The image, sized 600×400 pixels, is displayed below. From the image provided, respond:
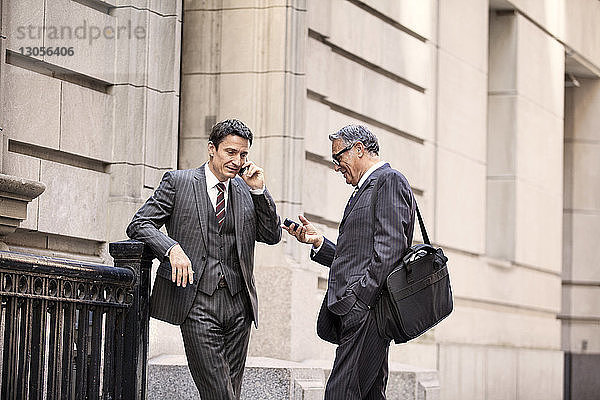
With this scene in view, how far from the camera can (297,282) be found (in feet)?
42.9

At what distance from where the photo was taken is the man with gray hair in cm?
794

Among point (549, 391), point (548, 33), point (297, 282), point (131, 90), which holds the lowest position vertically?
point (549, 391)

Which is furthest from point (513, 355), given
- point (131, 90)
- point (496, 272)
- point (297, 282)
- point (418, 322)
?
point (418, 322)

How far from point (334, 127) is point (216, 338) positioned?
7398mm

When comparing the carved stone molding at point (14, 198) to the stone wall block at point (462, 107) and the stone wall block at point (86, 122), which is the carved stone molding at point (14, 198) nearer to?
the stone wall block at point (86, 122)

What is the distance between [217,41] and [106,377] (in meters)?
6.19

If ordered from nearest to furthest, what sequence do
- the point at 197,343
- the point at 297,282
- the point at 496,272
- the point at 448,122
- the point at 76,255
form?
the point at 197,343
the point at 76,255
the point at 297,282
the point at 448,122
the point at 496,272

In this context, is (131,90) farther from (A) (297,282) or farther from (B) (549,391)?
(B) (549,391)

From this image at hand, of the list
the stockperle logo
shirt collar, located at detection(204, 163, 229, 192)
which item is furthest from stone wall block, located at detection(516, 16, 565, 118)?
shirt collar, located at detection(204, 163, 229, 192)

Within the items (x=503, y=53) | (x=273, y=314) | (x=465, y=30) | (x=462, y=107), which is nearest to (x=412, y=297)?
(x=273, y=314)

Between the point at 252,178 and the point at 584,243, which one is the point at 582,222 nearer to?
the point at 584,243

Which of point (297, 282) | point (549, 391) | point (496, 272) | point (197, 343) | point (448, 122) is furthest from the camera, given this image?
point (549, 391)

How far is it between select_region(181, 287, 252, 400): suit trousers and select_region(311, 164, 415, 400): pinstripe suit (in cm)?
58

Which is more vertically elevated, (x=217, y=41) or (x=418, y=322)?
(x=217, y=41)
